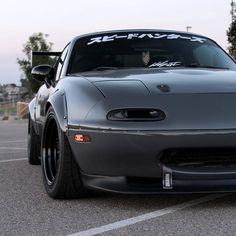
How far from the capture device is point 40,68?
574 centimetres

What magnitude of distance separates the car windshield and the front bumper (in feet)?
4.48

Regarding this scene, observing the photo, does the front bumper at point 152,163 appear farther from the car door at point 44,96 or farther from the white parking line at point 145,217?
the car door at point 44,96

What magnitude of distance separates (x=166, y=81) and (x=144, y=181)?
781 mm

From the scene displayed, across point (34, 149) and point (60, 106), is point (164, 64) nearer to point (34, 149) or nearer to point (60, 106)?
point (60, 106)

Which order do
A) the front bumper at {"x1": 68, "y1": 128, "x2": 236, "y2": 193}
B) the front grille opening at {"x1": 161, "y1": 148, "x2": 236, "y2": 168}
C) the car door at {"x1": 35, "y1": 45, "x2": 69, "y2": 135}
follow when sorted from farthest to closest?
1. the car door at {"x1": 35, "y1": 45, "x2": 69, "y2": 135}
2. the front grille opening at {"x1": 161, "y1": 148, "x2": 236, "y2": 168}
3. the front bumper at {"x1": 68, "y1": 128, "x2": 236, "y2": 193}

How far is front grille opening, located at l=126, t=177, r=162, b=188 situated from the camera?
3695mm

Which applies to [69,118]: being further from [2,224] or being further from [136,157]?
[2,224]

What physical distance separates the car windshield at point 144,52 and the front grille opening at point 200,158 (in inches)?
55.9

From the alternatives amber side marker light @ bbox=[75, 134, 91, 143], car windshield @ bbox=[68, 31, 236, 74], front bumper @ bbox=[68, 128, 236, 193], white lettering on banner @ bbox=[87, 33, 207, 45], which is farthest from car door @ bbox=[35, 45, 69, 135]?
front bumper @ bbox=[68, 128, 236, 193]

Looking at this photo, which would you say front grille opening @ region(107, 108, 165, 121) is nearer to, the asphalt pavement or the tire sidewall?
the tire sidewall

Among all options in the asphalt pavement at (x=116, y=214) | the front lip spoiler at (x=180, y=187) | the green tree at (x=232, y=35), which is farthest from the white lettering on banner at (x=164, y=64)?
the green tree at (x=232, y=35)

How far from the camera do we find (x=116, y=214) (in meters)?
3.74

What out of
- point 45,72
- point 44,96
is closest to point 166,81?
point 44,96

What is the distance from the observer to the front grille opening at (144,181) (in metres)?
3.70
